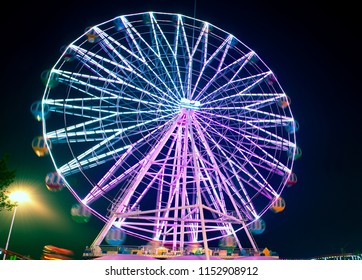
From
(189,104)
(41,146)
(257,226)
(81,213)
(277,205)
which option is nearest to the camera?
(41,146)

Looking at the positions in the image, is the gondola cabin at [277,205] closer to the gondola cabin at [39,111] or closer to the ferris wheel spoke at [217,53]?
the ferris wheel spoke at [217,53]

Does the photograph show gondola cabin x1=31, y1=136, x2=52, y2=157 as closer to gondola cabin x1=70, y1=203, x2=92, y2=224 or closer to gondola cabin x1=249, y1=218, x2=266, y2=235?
gondola cabin x1=70, y1=203, x2=92, y2=224

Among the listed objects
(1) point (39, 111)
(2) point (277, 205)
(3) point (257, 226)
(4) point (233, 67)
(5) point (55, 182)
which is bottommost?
(3) point (257, 226)

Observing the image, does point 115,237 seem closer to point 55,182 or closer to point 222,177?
point 55,182

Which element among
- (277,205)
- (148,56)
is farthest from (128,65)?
(277,205)

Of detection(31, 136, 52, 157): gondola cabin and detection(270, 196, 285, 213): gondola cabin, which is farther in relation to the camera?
detection(270, 196, 285, 213): gondola cabin

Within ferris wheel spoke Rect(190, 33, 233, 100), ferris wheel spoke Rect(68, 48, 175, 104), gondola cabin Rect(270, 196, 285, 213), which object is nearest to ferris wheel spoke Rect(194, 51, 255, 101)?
ferris wheel spoke Rect(190, 33, 233, 100)

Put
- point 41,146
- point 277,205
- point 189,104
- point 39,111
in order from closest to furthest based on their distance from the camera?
point 41,146 → point 39,111 → point 189,104 → point 277,205

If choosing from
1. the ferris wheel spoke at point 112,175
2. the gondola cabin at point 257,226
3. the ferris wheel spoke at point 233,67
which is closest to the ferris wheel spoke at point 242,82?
the ferris wheel spoke at point 233,67

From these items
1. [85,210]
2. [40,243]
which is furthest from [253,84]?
[40,243]
